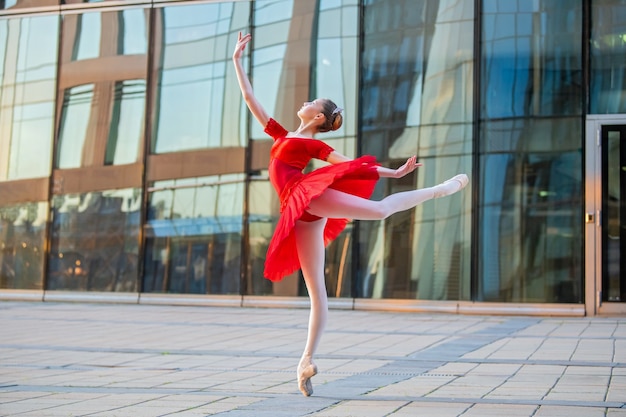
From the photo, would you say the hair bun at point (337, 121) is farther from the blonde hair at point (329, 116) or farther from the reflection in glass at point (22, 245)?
the reflection in glass at point (22, 245)

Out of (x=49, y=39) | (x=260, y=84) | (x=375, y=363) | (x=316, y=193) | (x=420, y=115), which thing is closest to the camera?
(x=316, y=193)

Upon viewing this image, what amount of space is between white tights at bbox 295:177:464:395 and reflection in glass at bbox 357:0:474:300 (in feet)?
28.4

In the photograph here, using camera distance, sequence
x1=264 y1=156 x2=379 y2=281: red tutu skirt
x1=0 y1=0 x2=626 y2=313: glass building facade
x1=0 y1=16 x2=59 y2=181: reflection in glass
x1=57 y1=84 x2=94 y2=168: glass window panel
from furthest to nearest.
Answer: x1=0 y1=16 x2=59 y2=181: reflection in glass, x1=57 y1=84 x2=94 y2=168: glass window panel, x1=0 y1=0 x2=626 y2=313: glass building facade, x1=264 y1=156 x2=379 y2=281: red tutu skirt

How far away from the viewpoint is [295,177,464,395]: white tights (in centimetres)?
611

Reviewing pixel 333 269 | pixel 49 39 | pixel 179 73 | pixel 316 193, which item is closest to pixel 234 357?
pixel 316 193

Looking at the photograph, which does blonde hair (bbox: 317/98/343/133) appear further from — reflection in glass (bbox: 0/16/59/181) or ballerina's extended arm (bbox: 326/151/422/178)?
reflection in glass (bbox: 0/16/59/181)

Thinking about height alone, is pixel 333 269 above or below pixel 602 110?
below

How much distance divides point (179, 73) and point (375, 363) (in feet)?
31.8

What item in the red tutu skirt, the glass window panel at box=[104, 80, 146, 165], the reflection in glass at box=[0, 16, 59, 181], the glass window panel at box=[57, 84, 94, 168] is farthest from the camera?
the reflection in glass at box=[0, 16, 59, 181]

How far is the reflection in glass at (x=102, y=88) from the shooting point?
1711cm

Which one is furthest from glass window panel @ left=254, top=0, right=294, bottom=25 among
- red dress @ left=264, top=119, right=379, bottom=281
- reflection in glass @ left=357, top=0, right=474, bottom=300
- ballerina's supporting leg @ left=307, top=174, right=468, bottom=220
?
ballerina's supporting leg @ left=307, top=174, right=468, bottom=220

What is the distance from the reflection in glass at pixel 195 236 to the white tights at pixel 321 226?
989 cm

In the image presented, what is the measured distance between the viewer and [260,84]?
16.3 meters

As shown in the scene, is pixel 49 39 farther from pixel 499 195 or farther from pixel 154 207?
pixel 499 195
